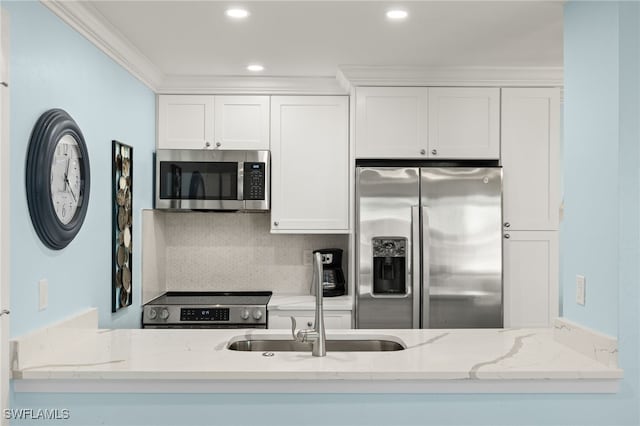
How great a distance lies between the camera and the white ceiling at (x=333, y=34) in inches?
98.1

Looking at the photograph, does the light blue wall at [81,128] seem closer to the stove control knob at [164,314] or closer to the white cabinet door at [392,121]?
the stove control knob at [164,314]

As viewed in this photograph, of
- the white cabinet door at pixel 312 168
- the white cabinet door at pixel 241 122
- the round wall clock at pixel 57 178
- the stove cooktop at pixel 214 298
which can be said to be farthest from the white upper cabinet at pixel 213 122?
the round wall clock at pixel 57 178

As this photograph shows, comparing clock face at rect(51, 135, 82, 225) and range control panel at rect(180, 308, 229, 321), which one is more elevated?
clock face at rect(51, 135, 82, 225)

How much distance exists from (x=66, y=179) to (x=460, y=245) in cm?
231

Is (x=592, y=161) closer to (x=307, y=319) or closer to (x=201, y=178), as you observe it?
(x=307, y=319)

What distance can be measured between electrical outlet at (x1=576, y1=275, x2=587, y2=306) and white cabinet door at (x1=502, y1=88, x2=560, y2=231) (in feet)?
4.68

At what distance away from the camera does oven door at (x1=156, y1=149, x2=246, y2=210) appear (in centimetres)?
375

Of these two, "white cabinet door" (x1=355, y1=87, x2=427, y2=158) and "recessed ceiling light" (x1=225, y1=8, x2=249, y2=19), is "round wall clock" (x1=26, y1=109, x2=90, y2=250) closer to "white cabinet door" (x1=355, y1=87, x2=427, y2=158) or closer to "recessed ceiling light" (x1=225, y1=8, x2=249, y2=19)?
"recessed ceiling light" (x1=225, y1=8, x2=249, y2=19)

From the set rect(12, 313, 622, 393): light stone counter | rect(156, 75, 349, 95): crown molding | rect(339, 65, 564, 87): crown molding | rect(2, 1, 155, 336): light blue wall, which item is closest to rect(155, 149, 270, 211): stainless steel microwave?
rect(2, 1, 155, 336): light blue wall

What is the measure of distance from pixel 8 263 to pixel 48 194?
35cm

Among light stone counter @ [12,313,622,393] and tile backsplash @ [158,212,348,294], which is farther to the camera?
tile backsplash @ [158,212,348,294]
